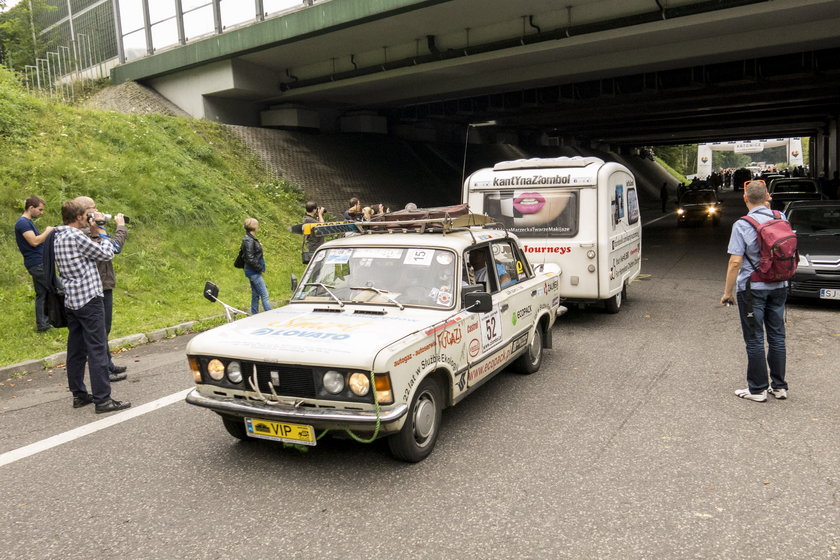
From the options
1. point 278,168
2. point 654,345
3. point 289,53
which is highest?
point 289,53

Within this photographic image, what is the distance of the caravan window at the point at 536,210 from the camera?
30.8 feet

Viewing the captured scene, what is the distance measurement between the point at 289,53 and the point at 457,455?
59.8 feet

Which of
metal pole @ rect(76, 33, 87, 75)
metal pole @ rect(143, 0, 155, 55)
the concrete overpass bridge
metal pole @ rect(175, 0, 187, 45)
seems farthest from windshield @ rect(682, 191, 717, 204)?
metal pole @ rect(76, 33, 87, 75)

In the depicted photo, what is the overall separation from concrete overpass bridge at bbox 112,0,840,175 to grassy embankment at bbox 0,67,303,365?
455 cm

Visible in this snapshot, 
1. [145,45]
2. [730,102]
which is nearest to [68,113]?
[145,45]

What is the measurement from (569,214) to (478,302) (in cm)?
496

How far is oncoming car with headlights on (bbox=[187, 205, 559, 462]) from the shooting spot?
411cm

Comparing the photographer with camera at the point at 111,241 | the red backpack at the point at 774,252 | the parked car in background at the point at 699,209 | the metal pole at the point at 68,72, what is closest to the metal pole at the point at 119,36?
the metal pole at the point at 68,72

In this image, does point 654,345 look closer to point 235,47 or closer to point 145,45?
point 235,47

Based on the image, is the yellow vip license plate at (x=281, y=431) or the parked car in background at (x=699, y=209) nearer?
the yellow vip license plate at (x=281, y=431)

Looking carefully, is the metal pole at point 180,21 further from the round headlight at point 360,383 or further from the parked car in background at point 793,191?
the round headlight at point 360,383

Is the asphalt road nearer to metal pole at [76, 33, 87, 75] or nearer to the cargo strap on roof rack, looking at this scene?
the cargo strap on roof rack

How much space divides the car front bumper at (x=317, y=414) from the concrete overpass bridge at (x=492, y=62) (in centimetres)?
1295

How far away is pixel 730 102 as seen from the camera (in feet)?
92.4
